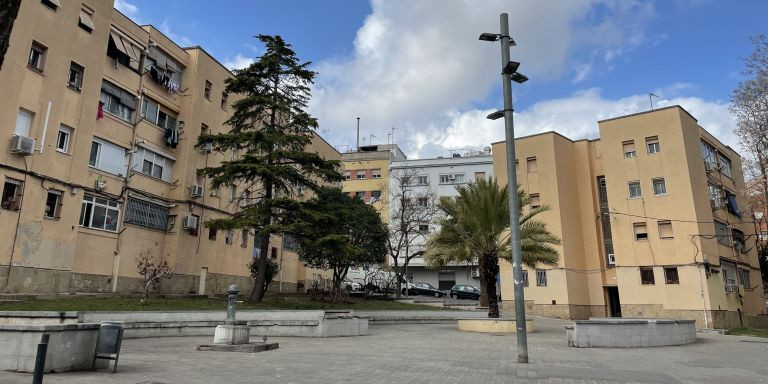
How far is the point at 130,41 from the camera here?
25266 mm

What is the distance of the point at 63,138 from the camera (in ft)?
69.6

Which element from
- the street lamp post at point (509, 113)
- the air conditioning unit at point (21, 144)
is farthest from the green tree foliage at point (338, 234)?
the street lamp post at point (509, 113)

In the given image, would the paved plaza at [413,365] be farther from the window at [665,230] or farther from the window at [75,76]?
the window at [665,230]

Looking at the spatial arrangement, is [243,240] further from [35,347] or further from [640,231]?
[35,347]

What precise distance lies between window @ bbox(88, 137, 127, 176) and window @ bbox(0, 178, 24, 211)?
4017 millimetres

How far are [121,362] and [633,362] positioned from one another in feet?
34.3

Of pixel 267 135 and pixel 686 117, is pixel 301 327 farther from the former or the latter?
pixel 686 117

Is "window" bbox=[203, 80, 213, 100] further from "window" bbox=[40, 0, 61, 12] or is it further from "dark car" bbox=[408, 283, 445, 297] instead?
"dark car" bbox=[408, 283, 445, 297]

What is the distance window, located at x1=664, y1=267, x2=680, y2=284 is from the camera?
30098mm

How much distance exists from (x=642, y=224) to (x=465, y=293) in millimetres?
17422

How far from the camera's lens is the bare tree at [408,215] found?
38688 millimetres

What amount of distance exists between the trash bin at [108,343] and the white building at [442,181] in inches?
1752

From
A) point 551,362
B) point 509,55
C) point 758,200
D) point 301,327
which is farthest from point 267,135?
point 758,200

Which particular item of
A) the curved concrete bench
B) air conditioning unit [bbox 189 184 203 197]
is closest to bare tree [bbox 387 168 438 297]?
air conditioning unit [bbox 189 184 203 197]
